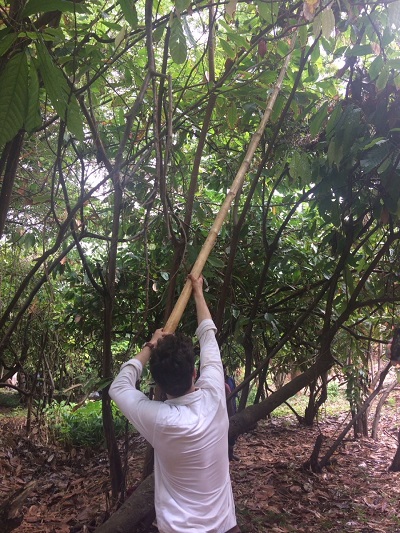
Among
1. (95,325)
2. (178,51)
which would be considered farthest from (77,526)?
(178,51)

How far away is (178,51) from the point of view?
6.03 ft

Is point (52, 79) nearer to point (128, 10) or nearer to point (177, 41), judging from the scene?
point (128, 10)

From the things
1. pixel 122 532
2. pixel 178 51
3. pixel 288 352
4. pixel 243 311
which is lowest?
pixel 122 532

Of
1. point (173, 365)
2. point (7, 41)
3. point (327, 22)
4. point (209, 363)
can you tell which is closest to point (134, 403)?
point (173, 365)

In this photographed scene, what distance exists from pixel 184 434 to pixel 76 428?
4.22 m

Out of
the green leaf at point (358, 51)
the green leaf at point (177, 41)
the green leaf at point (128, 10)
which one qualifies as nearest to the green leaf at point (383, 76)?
the green leaf at point (358, 51)

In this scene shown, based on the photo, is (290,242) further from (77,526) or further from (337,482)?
(77,526)

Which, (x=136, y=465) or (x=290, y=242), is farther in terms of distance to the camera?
(x=136, y=465)

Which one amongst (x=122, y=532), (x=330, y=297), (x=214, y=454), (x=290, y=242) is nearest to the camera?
(x=214, y=454)

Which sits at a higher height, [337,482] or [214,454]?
[214,454]

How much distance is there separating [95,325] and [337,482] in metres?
2.55

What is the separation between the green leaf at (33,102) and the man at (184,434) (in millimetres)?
904

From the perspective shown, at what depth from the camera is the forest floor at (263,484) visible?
3287 millimetres

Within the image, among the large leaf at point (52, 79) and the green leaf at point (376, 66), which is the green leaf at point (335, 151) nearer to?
the green leaf at point (376, 66)
